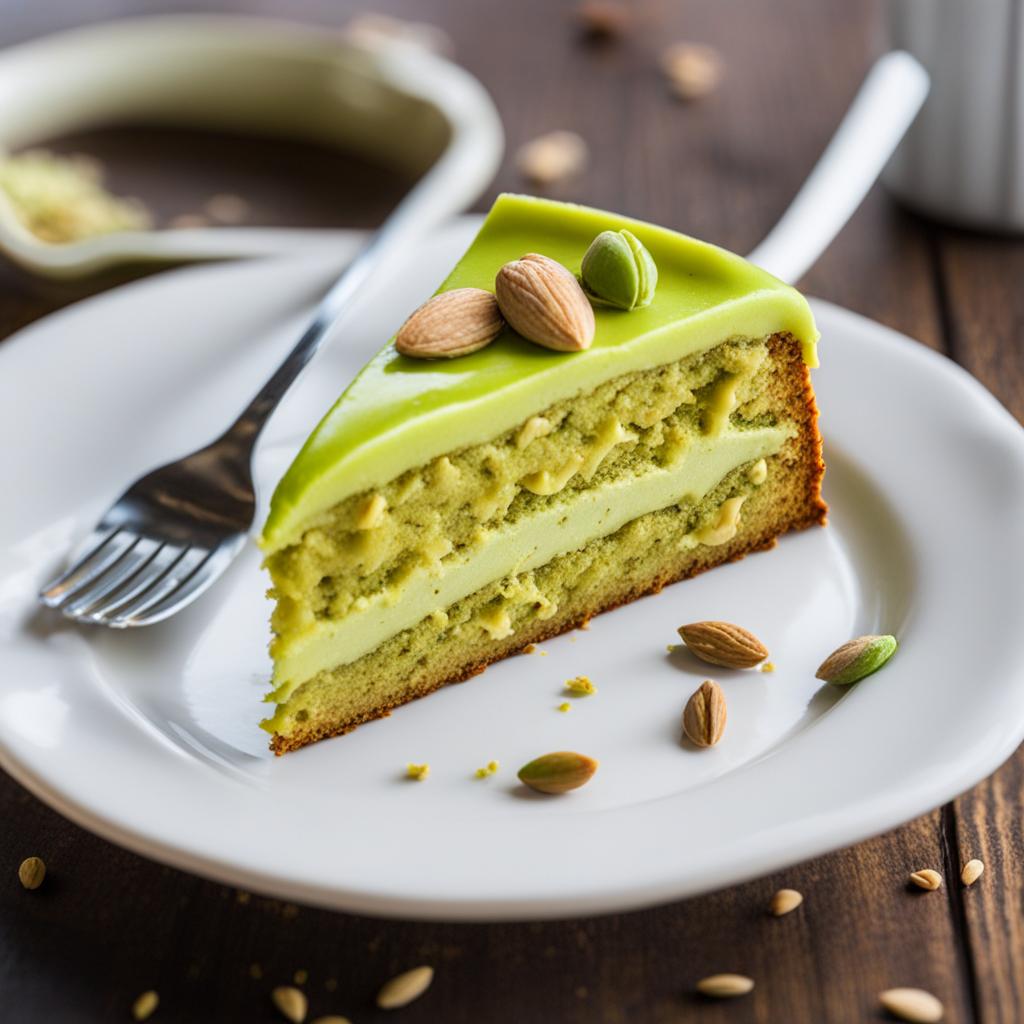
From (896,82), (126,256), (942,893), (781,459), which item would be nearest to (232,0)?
(126,256)

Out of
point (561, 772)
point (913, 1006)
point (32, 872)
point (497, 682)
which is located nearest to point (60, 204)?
point (497, 682)

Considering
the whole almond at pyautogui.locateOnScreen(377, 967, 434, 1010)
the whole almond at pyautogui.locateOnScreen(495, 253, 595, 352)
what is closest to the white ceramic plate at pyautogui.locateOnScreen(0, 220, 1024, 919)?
the whole almond at pyautogui.locateOnScreen(377, 967, 434, 1010)

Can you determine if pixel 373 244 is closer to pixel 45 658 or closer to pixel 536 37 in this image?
pixel 45 658

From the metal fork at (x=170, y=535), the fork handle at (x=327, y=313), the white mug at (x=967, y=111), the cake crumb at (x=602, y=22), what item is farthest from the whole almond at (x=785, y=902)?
the cake crumb at (x=602, y=22)

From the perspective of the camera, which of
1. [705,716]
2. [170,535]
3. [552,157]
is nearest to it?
[705,716]

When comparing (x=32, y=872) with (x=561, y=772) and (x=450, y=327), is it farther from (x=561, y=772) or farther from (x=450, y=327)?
(x=450, y=327)

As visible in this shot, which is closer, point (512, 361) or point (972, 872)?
point (972, 872)

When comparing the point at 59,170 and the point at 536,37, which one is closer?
the point at 59,170
